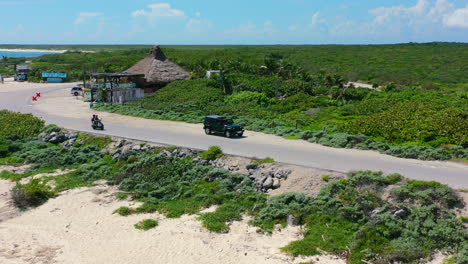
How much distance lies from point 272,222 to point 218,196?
3.35 meters

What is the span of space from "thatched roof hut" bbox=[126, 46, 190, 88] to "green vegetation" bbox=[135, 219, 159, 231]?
105ft

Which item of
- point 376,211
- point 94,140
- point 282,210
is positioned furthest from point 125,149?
point 376,211

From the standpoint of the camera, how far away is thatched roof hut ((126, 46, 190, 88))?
47844 millimetres

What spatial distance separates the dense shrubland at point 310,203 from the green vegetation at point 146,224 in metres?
0.04

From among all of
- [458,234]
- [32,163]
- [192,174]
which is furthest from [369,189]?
[32,163]

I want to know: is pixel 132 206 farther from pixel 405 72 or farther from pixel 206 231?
pixel 405 72

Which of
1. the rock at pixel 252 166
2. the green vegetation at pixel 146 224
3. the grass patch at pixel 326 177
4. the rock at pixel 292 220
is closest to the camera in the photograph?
the rock at pixel 292 220

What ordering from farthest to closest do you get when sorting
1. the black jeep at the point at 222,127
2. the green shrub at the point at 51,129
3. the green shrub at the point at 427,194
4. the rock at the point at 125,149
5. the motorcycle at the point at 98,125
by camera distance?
1. the motorcycle at the point at 98,125
2. the green shrub at the point at 51,129
3. the black jeep at the point at 222,127
4. the rock at the point at 125,149
5. the green shrub at the point at 427,194

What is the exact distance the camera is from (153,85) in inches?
1901

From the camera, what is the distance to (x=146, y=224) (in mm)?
16969

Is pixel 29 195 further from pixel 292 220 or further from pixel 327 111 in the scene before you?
pixel 327 111

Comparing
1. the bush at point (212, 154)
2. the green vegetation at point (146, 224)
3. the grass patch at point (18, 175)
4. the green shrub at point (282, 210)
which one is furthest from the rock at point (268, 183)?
the grass patch at point (18, 175)

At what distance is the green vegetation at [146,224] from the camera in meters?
16.9

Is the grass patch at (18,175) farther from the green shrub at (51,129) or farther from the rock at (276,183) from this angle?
the rock at (276,183)
